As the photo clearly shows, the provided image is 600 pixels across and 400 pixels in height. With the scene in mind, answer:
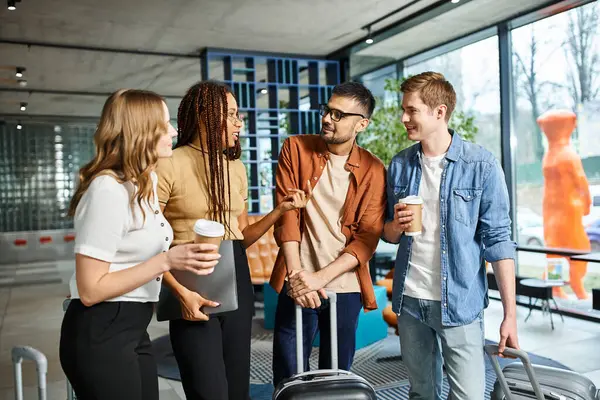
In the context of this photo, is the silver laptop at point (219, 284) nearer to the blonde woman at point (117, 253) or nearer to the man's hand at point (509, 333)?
the blonde woman at point (117, 253)

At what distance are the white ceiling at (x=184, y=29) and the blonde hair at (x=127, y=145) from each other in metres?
4.44

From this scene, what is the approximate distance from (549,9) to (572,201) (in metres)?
1.92

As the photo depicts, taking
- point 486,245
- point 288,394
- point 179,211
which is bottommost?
point 288,394

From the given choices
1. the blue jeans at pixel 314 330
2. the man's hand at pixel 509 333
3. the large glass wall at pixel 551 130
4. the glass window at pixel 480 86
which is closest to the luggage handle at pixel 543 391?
the man's hand at pixel 509 333

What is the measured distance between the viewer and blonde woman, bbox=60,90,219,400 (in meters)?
1.30

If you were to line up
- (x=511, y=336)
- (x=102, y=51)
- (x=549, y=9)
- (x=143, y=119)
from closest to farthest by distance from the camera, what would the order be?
(x=143, y=119), (x=511, y=336), (x=549, y=9), (x=102, y=51)

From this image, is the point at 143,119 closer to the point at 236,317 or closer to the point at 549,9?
the point at 236,317

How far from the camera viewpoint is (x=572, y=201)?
5750mm

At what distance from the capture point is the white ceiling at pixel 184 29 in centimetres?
564

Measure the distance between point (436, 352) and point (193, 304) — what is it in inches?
36.7

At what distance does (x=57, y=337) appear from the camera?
205 inches

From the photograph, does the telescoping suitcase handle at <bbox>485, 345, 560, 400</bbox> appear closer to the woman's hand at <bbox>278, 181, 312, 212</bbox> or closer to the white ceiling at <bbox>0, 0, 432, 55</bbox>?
the woman's hand at <bbox>278, 181, 312, 212</bbox>

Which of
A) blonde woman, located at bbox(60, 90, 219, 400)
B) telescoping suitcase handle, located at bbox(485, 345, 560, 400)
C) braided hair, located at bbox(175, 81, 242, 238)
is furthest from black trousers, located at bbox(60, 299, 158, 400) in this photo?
telescoping suitcase handle, located at bbox(485, 345, 560, 400)

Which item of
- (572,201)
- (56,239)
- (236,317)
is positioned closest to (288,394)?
(236,317)
